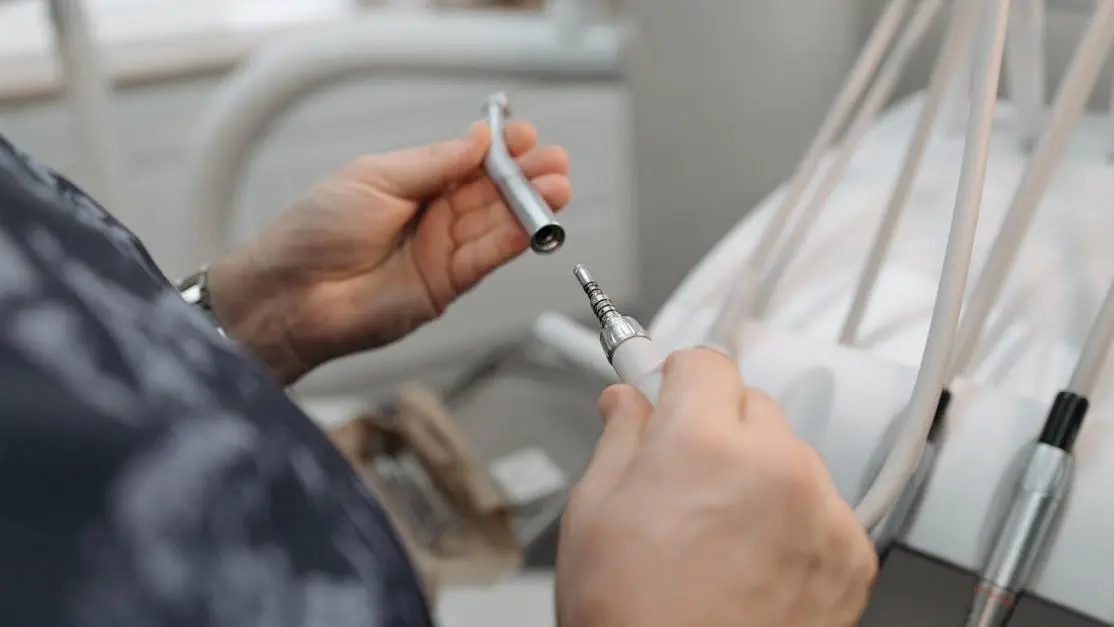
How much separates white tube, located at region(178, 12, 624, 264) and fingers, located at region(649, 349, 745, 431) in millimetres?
426

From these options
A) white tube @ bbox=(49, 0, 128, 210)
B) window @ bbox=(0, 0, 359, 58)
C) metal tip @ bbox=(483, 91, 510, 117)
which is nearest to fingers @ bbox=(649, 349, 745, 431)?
metal tip @ bbox=(483, 91, 510, 117)

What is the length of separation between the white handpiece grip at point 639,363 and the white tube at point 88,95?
2.04 feet

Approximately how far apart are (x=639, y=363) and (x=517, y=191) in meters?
0.14

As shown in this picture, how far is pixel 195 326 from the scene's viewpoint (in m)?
0.27

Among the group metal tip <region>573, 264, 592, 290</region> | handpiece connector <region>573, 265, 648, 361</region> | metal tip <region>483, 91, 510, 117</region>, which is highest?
metal tip <region>483, 91, 510, 117</region>

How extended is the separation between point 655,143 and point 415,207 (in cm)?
33

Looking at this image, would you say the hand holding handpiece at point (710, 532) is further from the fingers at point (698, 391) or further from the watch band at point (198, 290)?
the watch band at point (198, 290)

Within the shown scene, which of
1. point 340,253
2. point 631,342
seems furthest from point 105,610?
point 340,253

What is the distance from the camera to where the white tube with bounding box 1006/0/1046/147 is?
0.51m

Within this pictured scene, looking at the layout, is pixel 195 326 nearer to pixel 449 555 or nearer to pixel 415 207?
pixel 415 207

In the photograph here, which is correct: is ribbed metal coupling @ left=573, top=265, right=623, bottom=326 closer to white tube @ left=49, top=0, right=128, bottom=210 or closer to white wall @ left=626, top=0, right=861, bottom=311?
white wall @ left=626, top=0, right=861, bottom=311

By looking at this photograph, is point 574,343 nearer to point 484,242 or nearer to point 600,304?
point 484,242

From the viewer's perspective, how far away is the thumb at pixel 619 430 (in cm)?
32

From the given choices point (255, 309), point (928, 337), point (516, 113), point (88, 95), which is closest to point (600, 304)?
point (928, 337)
